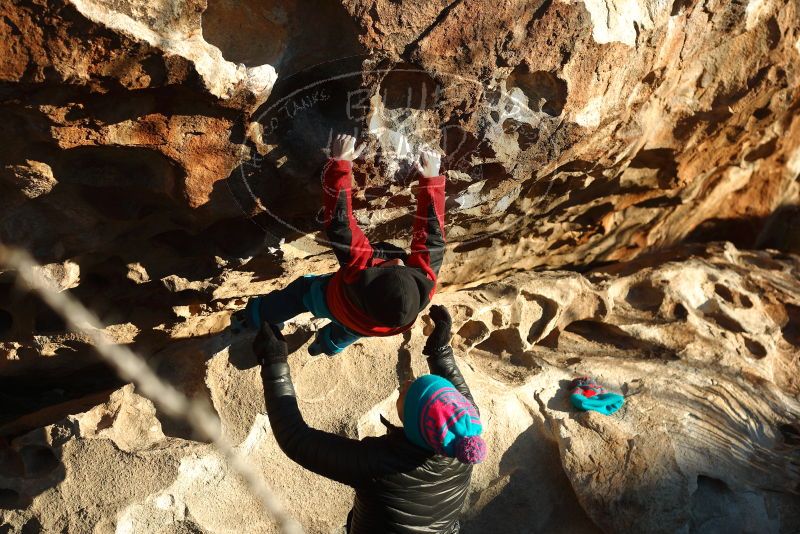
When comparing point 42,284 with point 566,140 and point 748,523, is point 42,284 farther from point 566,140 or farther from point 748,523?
point 748,523

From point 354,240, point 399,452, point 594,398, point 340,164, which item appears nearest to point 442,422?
point 399,452

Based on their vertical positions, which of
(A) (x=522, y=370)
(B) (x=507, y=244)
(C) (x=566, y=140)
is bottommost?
(A) (x=522, y=370)

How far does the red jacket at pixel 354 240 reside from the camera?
2.12 m

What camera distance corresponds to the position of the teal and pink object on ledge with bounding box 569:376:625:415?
272cm

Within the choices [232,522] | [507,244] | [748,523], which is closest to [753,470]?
[748,523]

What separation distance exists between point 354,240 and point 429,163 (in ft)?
1.21

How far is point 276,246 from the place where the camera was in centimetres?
261

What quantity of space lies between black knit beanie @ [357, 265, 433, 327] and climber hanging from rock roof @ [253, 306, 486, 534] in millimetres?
244

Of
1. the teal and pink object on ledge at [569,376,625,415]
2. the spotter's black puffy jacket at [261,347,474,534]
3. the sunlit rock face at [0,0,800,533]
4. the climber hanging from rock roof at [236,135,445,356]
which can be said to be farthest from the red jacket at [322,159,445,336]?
the teal and pink object on ledge at [569,376,625,415]

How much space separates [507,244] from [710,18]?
1357 mm

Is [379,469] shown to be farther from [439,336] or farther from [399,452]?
[439,336]

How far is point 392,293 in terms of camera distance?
1.95 metres

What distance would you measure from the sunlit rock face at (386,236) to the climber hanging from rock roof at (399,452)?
2.22ft

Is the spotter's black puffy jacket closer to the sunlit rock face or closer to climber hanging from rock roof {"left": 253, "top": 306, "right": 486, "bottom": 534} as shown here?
climber hanging from rock roof {"left": 253, "top": 306, "right": 486, "bottom": 534}
